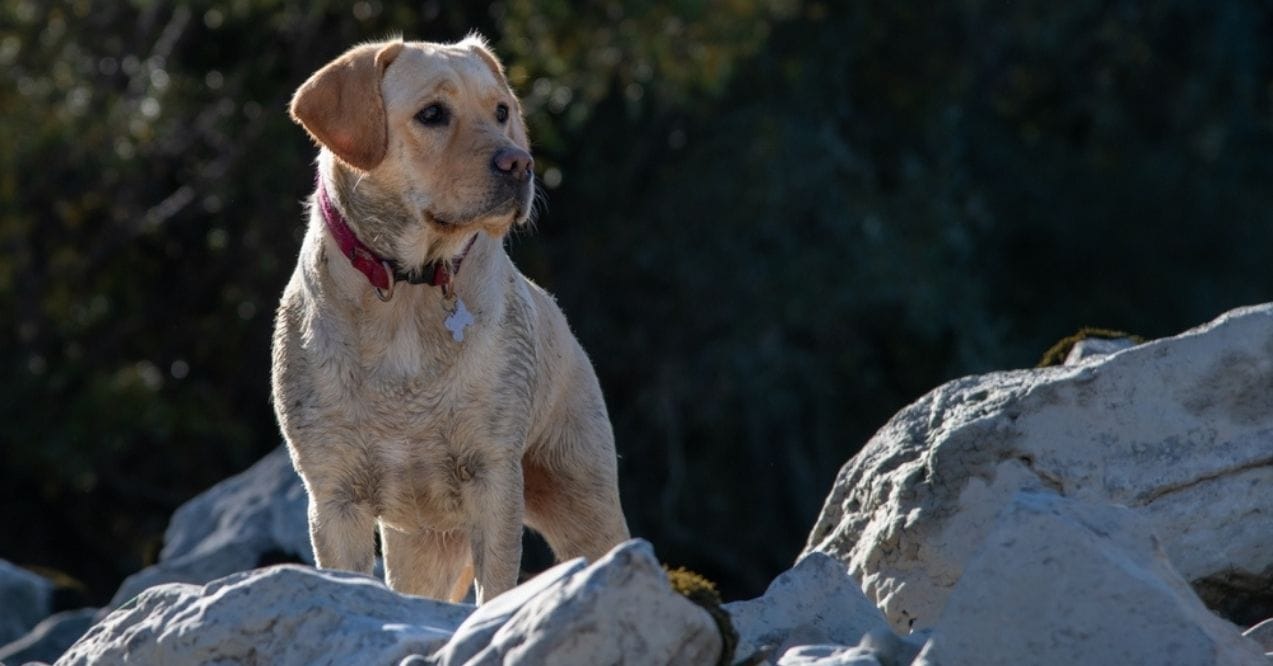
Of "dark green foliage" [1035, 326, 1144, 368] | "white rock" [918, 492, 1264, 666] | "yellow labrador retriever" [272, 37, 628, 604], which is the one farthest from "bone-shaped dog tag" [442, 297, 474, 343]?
"dark green foliage" [1035, 326, 1144, 368]

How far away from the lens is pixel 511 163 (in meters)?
5.85

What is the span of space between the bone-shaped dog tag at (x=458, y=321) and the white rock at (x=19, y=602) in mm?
3496

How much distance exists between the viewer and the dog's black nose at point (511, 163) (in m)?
5.86

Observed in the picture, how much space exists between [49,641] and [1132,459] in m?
3.93

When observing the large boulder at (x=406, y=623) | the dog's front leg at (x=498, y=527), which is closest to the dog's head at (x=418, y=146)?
the dog's front leg at (x=498, y=527)

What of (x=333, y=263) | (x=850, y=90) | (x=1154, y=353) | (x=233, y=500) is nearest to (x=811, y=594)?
(x=1154, y=353)

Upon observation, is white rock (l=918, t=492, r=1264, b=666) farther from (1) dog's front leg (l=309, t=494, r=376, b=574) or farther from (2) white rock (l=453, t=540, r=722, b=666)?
(1) dog's front leg (l=309, t=494, r=376, b=574)

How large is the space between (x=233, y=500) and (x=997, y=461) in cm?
400

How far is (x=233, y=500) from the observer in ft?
29.3

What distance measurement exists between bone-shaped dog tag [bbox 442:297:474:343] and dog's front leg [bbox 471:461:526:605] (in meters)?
0.37

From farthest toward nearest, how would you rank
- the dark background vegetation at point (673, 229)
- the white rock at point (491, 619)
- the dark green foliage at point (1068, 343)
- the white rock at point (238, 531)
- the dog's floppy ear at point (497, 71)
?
the dark background vegetation at point (673, 229), the white rock at point (238, 531), the dark green foliage at point (1068, 343), the dog's floppy ear at point (497, 71), the white rock at point (491, 619)

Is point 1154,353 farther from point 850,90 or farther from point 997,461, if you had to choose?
point 850,90

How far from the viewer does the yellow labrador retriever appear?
5852 mm

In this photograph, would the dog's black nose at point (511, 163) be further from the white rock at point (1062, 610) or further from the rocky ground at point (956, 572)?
the white rock at point (1062, 610)
